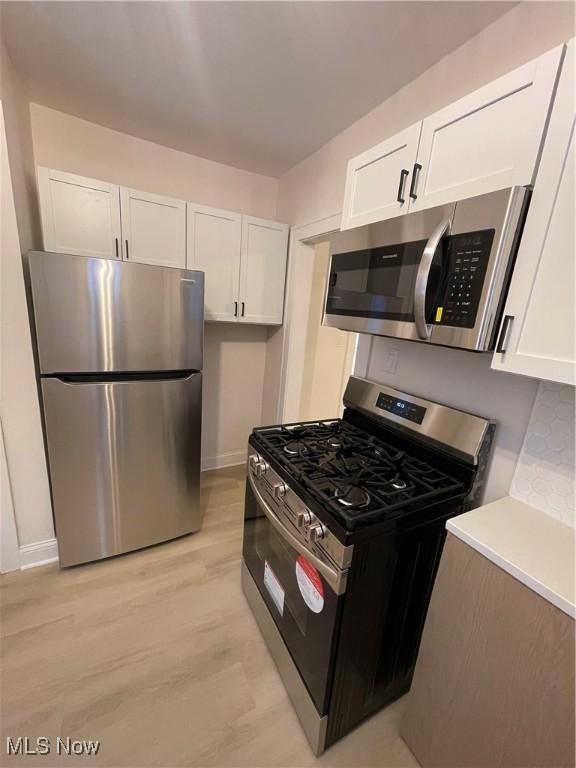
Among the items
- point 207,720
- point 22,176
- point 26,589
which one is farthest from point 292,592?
point 22,176

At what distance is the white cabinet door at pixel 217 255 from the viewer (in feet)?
7.18

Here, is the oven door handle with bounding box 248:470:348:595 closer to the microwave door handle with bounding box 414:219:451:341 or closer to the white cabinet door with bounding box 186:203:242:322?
the microwave door handle with bounding box 414:219:451:341

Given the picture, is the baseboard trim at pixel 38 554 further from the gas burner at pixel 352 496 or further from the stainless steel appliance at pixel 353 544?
the gas burner at pixel 352 496

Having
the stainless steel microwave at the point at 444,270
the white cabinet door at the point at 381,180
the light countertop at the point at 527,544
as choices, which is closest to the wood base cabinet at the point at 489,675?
the light countertop at the point at 527,544

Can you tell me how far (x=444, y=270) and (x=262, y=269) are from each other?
174 cm

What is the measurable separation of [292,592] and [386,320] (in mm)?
1053

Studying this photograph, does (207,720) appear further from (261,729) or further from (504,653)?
(504,653)

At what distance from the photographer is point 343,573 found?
90 centimetres

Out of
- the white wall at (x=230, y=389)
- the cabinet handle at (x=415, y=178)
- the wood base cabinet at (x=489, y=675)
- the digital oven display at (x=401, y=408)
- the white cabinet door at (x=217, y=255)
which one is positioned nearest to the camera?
the wood base cabinet at (x=489, y=675)

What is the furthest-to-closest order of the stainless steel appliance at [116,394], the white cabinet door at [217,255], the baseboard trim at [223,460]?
the baseboard trim at [223,460] < the white cabinet door at [217,255] < the stainless steel appliance at [116,394]

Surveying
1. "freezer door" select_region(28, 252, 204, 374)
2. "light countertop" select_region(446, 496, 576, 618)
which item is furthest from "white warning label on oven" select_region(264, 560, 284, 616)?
"freezer door" select_region(28, 252, 204, 374)

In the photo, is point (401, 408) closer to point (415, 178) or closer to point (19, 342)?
point (415, 178)

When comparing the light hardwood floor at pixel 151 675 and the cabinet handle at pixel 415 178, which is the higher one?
the cabinet handle at pixel 415 178

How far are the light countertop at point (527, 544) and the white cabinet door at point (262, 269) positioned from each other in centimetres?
197
